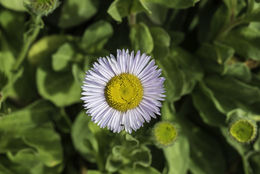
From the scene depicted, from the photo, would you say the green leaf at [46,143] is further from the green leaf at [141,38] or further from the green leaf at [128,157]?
the green leaf at [141,38]

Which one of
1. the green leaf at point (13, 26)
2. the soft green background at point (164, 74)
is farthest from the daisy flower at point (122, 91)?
the green leaf at point (13, 26)

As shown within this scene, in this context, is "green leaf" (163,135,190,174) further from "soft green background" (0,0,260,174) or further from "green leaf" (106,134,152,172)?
"green leaf" (106,134,152,172)

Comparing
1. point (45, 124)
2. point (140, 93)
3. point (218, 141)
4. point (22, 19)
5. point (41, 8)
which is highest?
point (41, 8)

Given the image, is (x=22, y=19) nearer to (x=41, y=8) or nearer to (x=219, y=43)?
(x=41, y=8)

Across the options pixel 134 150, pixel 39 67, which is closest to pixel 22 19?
pixel 39 67

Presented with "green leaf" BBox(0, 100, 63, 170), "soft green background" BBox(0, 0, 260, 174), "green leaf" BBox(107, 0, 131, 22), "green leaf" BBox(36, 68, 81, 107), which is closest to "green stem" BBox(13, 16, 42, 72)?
"soft green background" BBox(0, 0, 260, 174)

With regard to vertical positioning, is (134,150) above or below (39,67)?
below
